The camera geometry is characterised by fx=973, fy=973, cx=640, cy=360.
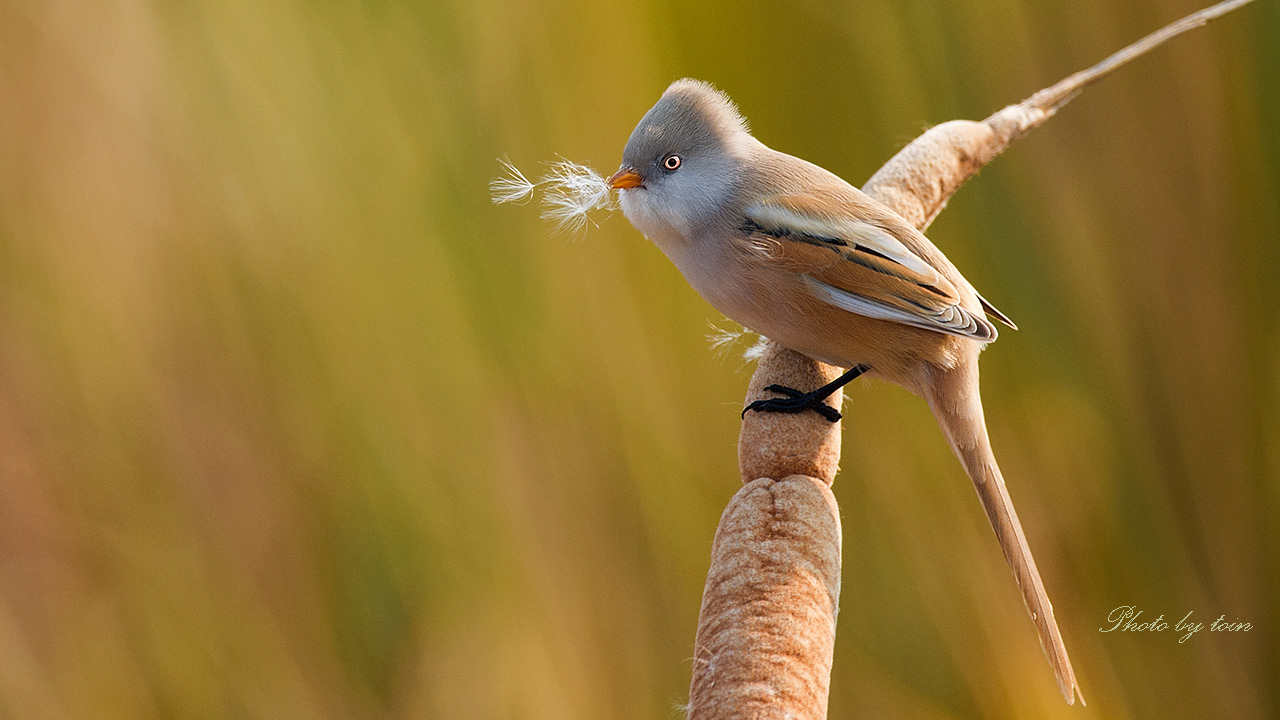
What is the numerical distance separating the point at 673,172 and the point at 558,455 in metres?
0.31

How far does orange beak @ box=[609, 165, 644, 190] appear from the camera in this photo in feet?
2.16

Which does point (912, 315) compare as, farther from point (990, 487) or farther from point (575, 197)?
point (575, 197)

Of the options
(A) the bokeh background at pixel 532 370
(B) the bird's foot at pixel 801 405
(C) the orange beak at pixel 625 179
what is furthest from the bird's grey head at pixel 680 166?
(A) the bokeh background at pixel 532 370

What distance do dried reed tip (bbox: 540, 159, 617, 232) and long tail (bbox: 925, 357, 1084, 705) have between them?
11.1 inches

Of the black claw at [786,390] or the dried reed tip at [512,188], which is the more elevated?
the dried reed tip at [512,188]

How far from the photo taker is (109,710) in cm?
76

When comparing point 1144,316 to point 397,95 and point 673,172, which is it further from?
point 397,95

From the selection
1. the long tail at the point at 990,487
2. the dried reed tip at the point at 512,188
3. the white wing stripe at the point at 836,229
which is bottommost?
the long tail at the point at 990,487

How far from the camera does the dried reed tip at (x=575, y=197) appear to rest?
67 centimetres

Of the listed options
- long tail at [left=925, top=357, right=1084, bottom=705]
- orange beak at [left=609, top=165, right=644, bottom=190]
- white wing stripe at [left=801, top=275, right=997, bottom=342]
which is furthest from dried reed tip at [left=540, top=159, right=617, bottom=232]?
long tail at [left=925, top=357, right=1084, bottom=705]

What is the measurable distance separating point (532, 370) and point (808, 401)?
0.97ft

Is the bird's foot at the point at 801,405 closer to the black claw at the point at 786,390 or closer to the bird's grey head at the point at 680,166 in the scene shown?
the black claw at the point at 786,390

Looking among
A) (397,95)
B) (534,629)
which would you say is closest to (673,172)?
(397,95)

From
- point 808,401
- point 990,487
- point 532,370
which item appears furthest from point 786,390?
point 532,370
